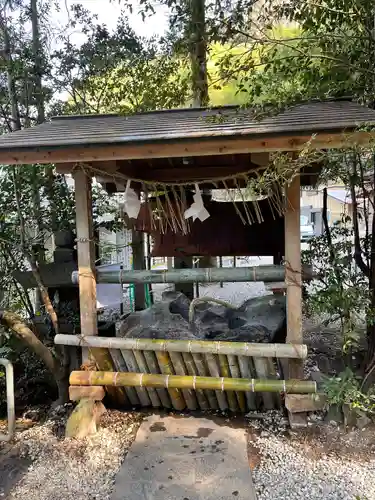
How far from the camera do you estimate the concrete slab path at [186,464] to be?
2.40 m

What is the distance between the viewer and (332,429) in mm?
3002

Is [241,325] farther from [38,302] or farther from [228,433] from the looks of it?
[38,302]

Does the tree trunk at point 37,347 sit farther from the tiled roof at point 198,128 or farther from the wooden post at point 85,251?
the tiled roof at point 198,128

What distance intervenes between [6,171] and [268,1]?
336 cm

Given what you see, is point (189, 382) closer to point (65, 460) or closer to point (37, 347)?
point (65, 460)

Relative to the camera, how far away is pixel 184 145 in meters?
2.66

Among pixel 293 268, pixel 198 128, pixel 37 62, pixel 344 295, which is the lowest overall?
pixel 344 295

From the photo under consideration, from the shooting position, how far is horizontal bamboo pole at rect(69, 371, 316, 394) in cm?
297

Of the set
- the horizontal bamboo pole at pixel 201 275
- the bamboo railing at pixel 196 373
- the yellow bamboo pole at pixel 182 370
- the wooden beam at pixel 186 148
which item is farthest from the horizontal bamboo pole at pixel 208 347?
the wooden beam at pixel 186 148

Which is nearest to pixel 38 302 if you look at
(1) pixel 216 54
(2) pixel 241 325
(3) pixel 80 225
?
(3) pixel 80 225

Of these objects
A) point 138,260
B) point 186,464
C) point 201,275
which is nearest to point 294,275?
point 201,275

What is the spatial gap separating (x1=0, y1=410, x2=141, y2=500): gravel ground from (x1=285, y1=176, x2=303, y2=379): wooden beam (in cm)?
143

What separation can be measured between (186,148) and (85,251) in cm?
125

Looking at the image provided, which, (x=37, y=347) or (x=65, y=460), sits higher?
(x=37, y=347)
